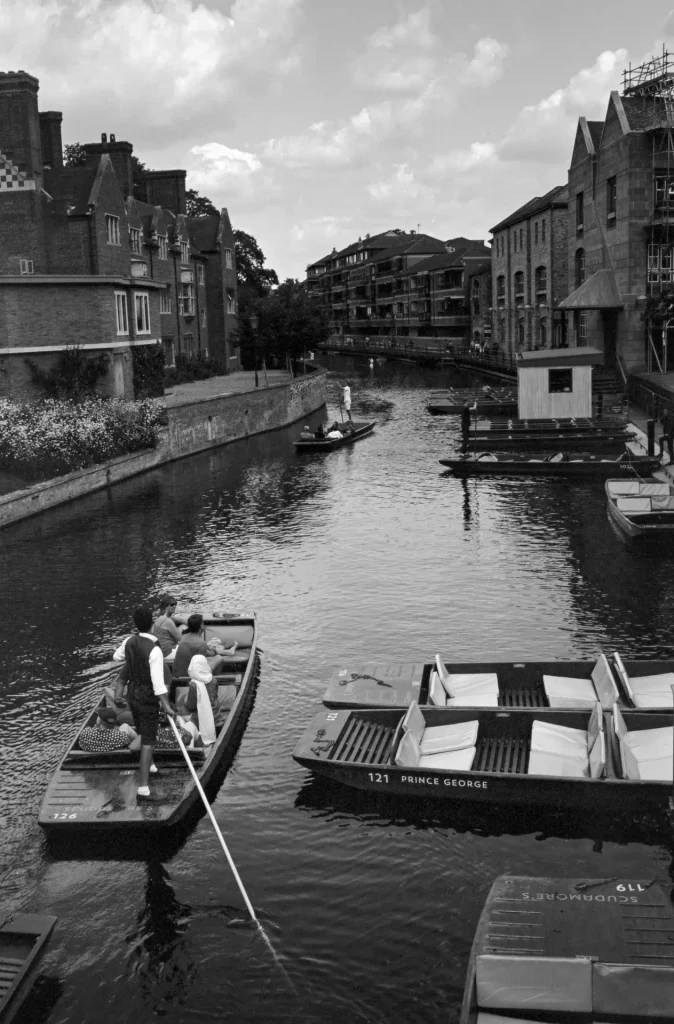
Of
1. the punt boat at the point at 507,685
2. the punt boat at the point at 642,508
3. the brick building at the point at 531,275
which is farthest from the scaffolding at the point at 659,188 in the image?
the punt boat at the point at 507,685

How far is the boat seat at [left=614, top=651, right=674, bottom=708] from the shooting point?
15.3 m

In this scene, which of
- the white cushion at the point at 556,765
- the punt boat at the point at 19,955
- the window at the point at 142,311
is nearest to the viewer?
the punt boat at the point at 19,955

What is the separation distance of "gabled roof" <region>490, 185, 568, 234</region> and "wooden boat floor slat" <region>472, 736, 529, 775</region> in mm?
69303

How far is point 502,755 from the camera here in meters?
14.3

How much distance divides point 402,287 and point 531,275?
5723 cm

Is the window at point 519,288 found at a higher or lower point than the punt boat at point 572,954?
higher

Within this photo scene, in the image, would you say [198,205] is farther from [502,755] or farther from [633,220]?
[502,755]

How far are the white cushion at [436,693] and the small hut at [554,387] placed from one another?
34367mm

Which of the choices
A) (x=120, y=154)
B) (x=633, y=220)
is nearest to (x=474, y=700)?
(x=633, y=220)

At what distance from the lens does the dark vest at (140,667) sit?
1273 centimetres

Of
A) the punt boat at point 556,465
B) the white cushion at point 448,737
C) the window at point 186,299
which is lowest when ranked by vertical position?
the white cushion at point 448,737

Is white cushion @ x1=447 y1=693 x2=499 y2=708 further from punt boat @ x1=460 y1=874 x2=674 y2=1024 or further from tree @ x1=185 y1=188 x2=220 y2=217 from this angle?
tree @ x1=185 y1=188 x2=220 y2=217

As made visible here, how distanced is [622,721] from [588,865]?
2330 mm

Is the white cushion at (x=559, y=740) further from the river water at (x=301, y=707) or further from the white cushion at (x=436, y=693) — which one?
Answer: the white cushion at (x=436, y=693)
